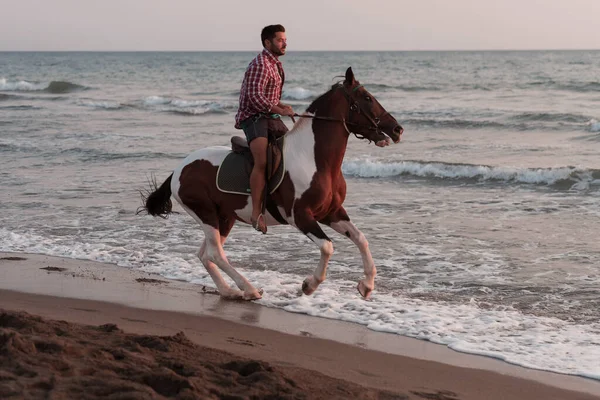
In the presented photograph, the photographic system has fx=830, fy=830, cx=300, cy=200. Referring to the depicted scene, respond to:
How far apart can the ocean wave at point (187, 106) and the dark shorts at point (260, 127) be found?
2841 centimetres

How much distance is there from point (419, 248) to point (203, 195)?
11.6ft

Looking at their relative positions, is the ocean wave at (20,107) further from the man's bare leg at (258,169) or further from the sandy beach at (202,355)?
the man's bare leg at (258,169)

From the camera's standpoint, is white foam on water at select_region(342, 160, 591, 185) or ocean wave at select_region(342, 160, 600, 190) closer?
ocean wave at select_region(342, 160, 600, 190)

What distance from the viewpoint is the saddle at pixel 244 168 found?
7.77 m

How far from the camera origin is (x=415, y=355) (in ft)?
21.6

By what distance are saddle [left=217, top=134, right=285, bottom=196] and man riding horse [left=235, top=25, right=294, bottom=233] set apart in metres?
0.07

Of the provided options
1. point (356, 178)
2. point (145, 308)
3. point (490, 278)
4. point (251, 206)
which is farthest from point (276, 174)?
point (356, 178)

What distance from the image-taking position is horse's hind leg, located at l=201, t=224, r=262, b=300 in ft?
27.3

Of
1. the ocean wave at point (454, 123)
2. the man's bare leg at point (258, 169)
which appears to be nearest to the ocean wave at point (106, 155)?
the ocean wave at point (454, 123)

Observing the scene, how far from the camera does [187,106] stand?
39688 mm

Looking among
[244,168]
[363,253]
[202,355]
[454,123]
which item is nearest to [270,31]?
[244,168]

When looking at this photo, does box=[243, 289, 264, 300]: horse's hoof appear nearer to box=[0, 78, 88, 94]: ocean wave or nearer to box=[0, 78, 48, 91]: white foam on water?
box=[0, 78, 88, 94]: ocean wave

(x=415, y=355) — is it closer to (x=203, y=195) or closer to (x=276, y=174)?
(x=276, y=174)

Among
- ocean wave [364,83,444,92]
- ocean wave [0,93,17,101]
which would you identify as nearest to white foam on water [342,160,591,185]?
ocean wave [364,83,444,92]
